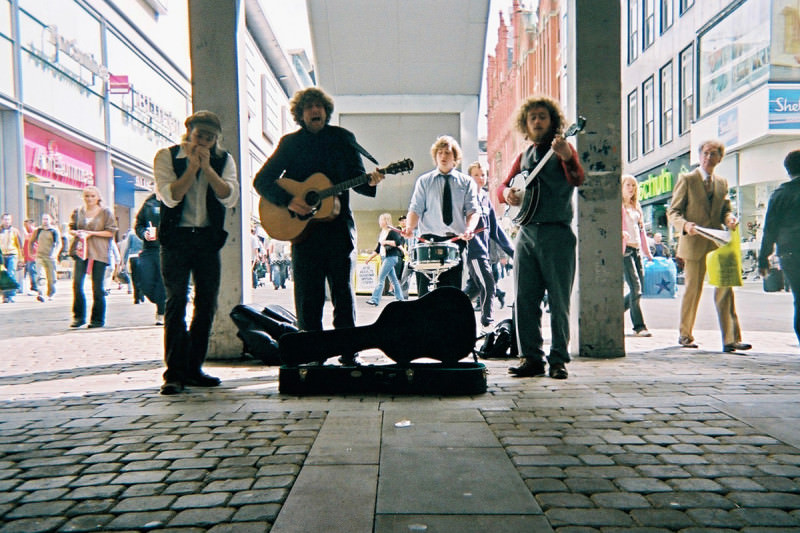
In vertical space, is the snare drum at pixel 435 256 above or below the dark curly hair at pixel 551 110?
below

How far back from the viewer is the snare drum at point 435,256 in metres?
5.71

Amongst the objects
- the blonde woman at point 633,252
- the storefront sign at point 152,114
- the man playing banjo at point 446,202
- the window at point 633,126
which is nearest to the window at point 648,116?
the window at point 633,126

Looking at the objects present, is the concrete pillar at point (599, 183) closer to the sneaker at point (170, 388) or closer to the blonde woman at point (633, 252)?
the blonde woman at point (633, 252)

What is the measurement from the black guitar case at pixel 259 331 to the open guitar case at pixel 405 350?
1.28 metres

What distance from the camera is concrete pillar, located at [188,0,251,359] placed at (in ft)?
19.3

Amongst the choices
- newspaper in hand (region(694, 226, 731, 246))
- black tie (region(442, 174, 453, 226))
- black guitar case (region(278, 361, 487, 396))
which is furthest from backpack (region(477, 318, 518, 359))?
newspaper in hand (region(694, 226, 731, 246))

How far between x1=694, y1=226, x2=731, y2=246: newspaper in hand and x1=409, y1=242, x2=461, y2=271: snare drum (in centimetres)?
250

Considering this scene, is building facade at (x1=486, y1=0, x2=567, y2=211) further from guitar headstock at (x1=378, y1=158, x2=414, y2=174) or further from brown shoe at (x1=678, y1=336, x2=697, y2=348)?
guitar headstock at (x1=378, y1=158, x2=414, y2=174)

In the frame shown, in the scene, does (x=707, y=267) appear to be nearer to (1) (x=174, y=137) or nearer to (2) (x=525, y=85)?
(1) (x=174, y=137)

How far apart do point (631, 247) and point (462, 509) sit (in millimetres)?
6205

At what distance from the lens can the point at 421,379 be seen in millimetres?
4258

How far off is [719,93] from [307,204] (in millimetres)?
21133

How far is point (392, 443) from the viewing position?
123 inches

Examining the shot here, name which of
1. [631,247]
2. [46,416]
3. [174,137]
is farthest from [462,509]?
[174,137]
